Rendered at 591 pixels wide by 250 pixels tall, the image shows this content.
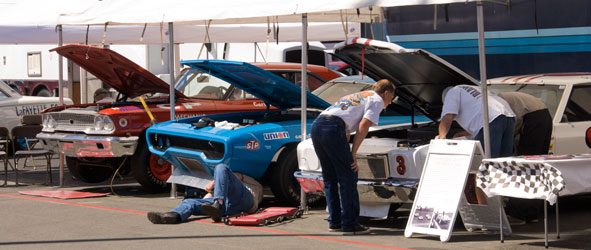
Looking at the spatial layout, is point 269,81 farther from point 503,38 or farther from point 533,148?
point 503,38

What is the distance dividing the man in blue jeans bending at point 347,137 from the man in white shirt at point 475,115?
0.53 meters

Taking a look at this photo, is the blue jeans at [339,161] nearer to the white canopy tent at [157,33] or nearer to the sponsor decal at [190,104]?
the sponsor decal at [190,104]

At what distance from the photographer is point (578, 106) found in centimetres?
891

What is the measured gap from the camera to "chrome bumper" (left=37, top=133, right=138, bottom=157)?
34.1ft

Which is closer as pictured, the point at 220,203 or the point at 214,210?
the point at 214,210

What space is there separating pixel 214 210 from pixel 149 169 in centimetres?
262

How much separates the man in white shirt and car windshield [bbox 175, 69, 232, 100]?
14.4 ft

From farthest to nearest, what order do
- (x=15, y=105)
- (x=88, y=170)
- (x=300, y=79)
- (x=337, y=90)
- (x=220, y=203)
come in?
(x=15, y=105)
(x=300, y=79)
(x=88, y=170)
(x=337, y=90)
(x=220, y=203)


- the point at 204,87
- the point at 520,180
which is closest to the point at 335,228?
the point at 520,180

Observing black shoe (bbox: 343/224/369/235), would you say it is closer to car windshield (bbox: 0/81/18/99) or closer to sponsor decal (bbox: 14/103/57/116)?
sponsor decal (bbox: 14/103/57/116)

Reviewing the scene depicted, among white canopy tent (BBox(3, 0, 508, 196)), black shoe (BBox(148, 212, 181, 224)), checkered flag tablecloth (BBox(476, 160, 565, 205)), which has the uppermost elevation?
white canopy tent (BBox(3, 0, 508, 196))

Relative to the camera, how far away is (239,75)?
955 centimetres

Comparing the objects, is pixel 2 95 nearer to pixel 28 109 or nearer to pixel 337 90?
pixel 28 109

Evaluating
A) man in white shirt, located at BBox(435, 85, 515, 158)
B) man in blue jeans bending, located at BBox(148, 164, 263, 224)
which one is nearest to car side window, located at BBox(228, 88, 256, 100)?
man in blue jeans bending, located at BBox(148, 164, 263, 224)
